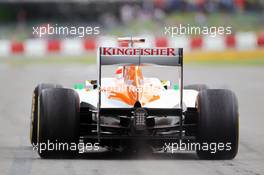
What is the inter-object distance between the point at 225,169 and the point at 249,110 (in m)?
9.93

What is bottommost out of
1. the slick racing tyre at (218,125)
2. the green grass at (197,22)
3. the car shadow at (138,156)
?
the car shadow at (138,156)

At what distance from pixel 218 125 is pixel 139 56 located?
135 cm

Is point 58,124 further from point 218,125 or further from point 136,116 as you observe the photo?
point 218,125

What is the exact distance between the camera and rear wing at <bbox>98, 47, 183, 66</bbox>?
13.4 meters

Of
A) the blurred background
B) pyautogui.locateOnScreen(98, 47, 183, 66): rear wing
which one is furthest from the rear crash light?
the blurred background

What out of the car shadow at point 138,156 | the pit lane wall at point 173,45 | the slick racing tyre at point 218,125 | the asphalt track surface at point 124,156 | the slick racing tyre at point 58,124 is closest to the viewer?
the asphalt track surface at point 124,156

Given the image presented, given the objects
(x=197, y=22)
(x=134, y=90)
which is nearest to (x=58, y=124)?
(x=134, y=90)

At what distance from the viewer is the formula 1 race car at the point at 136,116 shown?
13133 millimetres

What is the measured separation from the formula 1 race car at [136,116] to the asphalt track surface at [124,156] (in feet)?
0.74

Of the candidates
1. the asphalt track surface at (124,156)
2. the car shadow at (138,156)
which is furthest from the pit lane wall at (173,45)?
the car shadow at (138,156)

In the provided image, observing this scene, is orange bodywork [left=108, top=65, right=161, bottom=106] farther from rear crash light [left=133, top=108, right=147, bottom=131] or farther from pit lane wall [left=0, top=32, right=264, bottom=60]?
pit lane wall [left=0, top=32, right=264, bottom=60]

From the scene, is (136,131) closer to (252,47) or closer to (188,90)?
(188,90)

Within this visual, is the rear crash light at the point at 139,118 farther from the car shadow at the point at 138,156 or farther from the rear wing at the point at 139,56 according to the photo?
the rear wing at the point at 139,56

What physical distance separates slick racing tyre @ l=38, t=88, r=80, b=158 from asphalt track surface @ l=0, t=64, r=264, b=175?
17 cm
